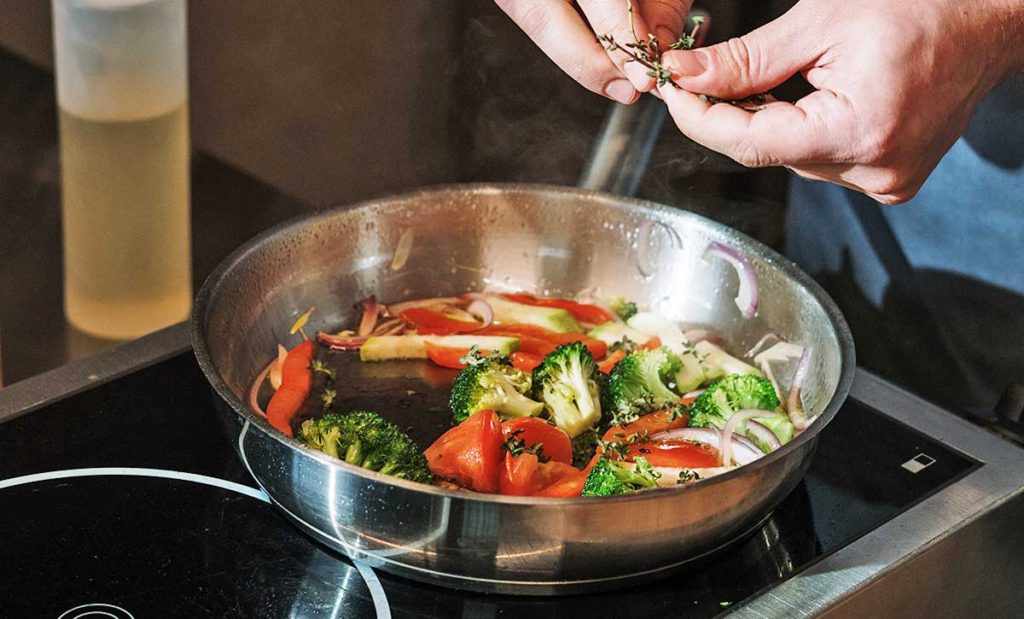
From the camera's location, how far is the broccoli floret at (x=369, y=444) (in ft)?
3.26

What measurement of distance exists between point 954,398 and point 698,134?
884mm

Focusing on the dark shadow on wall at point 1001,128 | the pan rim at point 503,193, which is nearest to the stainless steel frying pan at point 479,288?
the pan rim at point 503,193

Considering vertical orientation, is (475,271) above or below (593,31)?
below

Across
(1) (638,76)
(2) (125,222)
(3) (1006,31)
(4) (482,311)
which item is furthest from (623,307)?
(2) (125,222)

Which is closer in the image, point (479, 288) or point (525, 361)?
point (525, 361)

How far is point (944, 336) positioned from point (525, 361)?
2.43 ft

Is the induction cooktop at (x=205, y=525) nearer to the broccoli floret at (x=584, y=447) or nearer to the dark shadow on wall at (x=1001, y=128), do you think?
the broccoli floret at (x=584, y=447)

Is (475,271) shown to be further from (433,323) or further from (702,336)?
(702,336)

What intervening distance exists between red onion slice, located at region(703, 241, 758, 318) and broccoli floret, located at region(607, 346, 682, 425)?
151 mm

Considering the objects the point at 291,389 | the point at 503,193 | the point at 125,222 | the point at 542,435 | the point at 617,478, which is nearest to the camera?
the point at 617,478

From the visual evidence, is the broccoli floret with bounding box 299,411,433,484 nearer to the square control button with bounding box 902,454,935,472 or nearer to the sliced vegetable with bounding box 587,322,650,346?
the sliced vegetable with bounding box 587,322,650,346

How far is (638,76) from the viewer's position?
3.54 feet

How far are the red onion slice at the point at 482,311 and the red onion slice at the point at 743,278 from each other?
0.87ft

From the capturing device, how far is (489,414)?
3.41 feet
